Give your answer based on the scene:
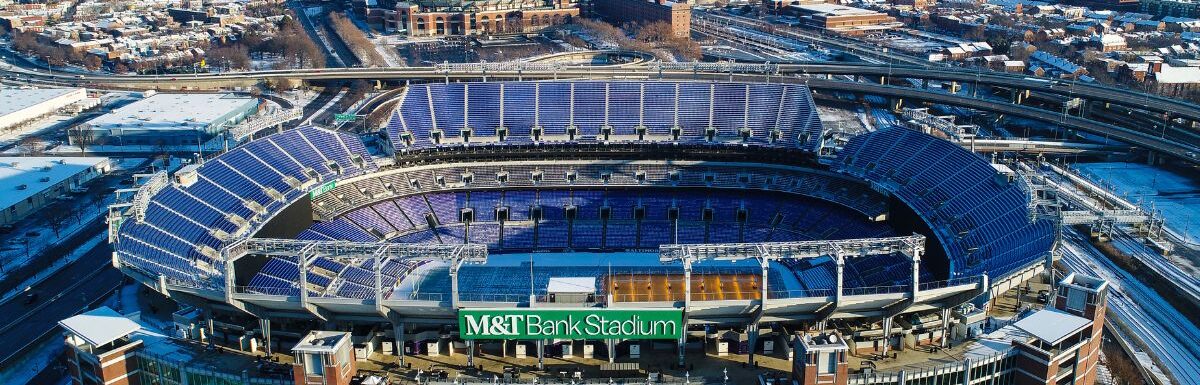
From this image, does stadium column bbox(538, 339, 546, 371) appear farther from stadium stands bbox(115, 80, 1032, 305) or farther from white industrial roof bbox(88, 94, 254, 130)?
white industrial roof bbox(88, 94, 254, 130)

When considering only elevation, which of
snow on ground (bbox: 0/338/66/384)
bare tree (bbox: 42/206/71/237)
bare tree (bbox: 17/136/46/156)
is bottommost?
snow on ground (bbox: 0/338/66/384)

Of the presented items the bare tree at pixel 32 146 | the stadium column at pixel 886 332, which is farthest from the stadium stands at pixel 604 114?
the bare tree at pixel 32 146

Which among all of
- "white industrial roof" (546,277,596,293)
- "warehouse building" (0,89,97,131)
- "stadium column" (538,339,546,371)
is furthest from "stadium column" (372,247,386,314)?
"warehouse building" (0,89,97,131)

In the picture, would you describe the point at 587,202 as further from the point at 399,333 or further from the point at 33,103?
the point at 33,103

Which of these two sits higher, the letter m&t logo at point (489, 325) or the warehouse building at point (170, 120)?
the letter m&t logo at point (489, 325)

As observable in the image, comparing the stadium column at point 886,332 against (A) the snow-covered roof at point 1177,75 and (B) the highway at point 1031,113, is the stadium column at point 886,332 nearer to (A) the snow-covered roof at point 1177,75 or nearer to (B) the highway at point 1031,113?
(B) the highway at point 1031,113

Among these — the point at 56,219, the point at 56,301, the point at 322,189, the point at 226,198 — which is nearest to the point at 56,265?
the point at 56,301
